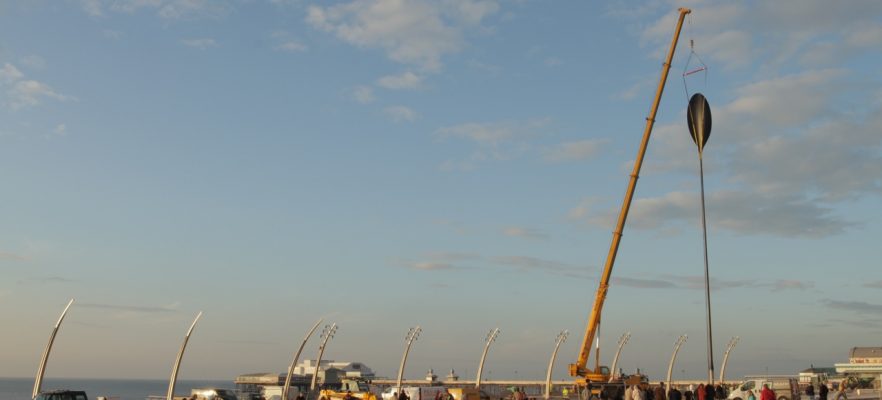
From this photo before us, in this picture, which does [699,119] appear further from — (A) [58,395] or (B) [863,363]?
(B) [863,363]

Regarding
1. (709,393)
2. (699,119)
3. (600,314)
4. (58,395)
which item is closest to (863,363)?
(600,314)

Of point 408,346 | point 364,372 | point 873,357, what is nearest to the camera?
point 408,346

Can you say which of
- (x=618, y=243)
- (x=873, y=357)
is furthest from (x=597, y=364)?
(x=873, y=357)

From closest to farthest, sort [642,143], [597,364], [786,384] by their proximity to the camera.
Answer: [786,384] < [597,364] < [642,143]

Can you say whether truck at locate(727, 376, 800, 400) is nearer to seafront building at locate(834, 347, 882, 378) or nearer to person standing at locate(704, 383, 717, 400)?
person standing at locate(704, 383, 717, 400)

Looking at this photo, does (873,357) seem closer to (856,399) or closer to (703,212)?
(856,399)

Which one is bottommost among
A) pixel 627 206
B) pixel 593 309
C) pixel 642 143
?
pixel 593 309

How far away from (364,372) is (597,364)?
11237 centimetres

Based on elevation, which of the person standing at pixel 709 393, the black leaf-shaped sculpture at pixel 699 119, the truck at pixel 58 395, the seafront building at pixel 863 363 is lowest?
the truck at pixel 58 395

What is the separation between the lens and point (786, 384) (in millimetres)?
48969

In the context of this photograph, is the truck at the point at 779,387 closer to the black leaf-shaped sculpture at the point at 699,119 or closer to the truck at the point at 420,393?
the black leaf-shaped sculpture at the point at 699,119

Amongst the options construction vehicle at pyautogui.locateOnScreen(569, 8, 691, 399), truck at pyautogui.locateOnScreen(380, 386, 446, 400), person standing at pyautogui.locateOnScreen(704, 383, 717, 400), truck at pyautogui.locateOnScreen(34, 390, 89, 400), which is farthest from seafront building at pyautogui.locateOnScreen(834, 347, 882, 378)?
truck at pyautogui.locateOnScreen(34, 390, 89, 400)

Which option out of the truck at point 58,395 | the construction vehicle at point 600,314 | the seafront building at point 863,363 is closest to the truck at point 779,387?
the construction vehicle at point 600,314

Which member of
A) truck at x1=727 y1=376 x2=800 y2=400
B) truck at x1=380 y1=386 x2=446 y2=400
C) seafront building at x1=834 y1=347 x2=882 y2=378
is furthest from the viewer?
seafront building at x1=834 y1=347 x2=882 y2=378
